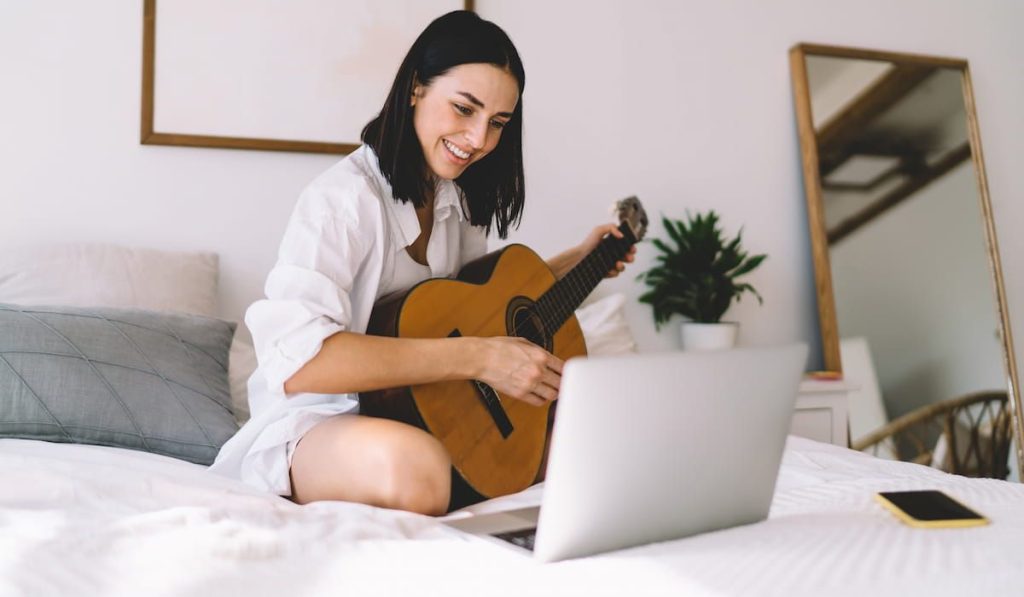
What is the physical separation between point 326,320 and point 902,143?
264cm

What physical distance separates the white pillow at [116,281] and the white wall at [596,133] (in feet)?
0.64

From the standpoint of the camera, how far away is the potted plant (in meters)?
2.70

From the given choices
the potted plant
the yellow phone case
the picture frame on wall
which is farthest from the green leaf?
the yellow phone case

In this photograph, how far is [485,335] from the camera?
1.51 meters

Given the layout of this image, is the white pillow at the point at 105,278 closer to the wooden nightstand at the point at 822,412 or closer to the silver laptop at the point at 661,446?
the silver laptop at the point at 661,446

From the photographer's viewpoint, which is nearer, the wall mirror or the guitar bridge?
the guitar bridge

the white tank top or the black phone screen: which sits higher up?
the white tank top

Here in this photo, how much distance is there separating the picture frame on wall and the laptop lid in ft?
6.07

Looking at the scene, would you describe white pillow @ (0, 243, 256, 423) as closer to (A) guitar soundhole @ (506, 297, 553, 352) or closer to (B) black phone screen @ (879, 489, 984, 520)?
(A) guitar soundhole @ (506, 297, 553, 352)

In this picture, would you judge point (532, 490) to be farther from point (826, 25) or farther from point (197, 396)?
point (826, 25)

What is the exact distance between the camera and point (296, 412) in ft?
4.57

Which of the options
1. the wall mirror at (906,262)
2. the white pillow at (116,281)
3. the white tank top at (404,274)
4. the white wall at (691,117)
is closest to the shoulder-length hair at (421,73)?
the white tank top at (404,274)

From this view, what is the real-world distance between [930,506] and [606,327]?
4.96ft

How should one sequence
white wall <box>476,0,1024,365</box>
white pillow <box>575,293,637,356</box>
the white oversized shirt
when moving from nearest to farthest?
1. the white oversized shirt
2. white pillow <box>575,293,637,356</box>
3. white wall <box>476,0,1024,365</box>
